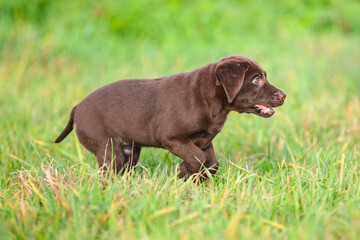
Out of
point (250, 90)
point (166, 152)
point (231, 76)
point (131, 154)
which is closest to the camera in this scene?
point (231, 76)

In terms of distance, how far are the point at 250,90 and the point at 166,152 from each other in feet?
4.09

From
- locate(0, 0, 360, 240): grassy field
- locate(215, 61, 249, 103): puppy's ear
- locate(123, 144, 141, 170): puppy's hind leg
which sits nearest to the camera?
locate(0, 0, 360, 240): grassy field

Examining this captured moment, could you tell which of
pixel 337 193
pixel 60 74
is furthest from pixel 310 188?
pixel 60 74

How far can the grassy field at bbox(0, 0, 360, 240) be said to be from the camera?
283 centimetres

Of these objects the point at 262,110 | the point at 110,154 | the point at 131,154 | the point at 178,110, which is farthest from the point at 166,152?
the point at 262,110

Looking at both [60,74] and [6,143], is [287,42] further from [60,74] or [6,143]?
[6,143]

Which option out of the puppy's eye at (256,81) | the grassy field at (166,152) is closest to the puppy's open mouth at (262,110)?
the puppy's eye at (256,81)

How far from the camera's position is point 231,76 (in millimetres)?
3688

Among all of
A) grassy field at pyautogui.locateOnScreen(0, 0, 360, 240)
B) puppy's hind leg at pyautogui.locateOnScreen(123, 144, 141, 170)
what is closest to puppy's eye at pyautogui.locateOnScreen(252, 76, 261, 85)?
grassy field at pyautogui.locateOnScreen(0, 0, 360, 240)

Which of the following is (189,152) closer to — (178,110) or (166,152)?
(178,110)

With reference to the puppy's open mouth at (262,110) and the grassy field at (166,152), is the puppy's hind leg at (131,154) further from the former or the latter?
the puppy's open mouth at (262,110)

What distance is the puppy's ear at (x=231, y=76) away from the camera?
3.64m

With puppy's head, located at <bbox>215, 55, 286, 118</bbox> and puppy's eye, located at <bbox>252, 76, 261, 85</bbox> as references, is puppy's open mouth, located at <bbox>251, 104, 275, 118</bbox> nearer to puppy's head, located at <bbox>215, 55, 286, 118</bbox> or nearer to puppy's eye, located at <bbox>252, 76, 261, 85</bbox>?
puppy's head, located at <bbox>215, 55, 286, 118</bbox>

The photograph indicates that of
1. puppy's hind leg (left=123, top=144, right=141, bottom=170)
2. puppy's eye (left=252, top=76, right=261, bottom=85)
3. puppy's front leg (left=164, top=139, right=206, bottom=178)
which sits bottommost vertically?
puppy's hind leg (left=123, top=144, right=141, bottom=170)
